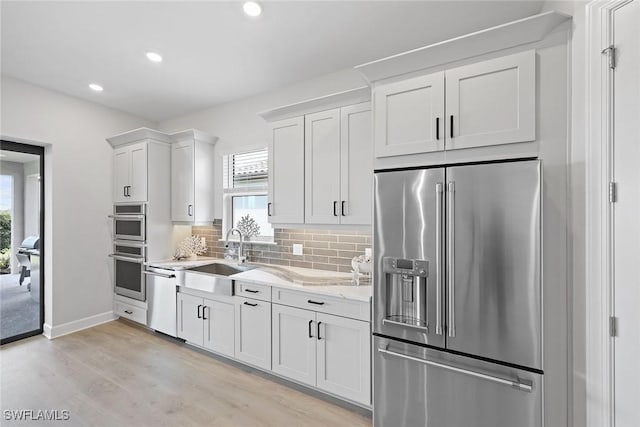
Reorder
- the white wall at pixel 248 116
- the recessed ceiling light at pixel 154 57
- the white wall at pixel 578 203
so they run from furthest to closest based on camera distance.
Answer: the white wall at pixel 248 116 < the recessed ceiling light at pixel 154 57 < the white wall at pixel 578 203

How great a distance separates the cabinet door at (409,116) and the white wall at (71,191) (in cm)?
380

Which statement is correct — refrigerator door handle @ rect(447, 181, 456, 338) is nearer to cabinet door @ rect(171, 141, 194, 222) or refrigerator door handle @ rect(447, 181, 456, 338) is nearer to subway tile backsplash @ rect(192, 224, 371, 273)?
subway tile backsplash @ rect(192, 224, 371, 273)

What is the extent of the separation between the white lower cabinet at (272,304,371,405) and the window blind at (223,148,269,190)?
5.26 feet

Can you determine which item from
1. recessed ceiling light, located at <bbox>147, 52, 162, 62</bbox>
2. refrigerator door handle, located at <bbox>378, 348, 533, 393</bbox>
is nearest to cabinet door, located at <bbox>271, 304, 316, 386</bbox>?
refrigerator door handle, located at <bbox>378, 348, 533, 393</bbox>

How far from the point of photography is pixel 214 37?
240cm

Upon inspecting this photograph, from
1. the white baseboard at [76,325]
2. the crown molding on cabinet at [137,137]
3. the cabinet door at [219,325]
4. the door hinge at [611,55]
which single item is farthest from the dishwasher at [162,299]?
the door hinge at [611,55]

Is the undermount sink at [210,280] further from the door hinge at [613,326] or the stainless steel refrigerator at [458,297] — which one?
the door hinge at [613,326]

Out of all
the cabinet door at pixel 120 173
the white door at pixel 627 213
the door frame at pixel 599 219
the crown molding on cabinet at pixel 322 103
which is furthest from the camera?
the cabinet door at pixel 120 173

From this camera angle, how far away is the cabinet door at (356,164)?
7.89 feet

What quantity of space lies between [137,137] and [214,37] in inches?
79.9

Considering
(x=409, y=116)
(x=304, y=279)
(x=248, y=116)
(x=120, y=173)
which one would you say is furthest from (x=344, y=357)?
(x=120, y=173)

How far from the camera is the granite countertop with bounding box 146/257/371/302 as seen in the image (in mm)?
2258

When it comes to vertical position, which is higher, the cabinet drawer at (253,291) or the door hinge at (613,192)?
the door hinge at (613,192)

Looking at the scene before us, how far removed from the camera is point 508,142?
1.63 metres
